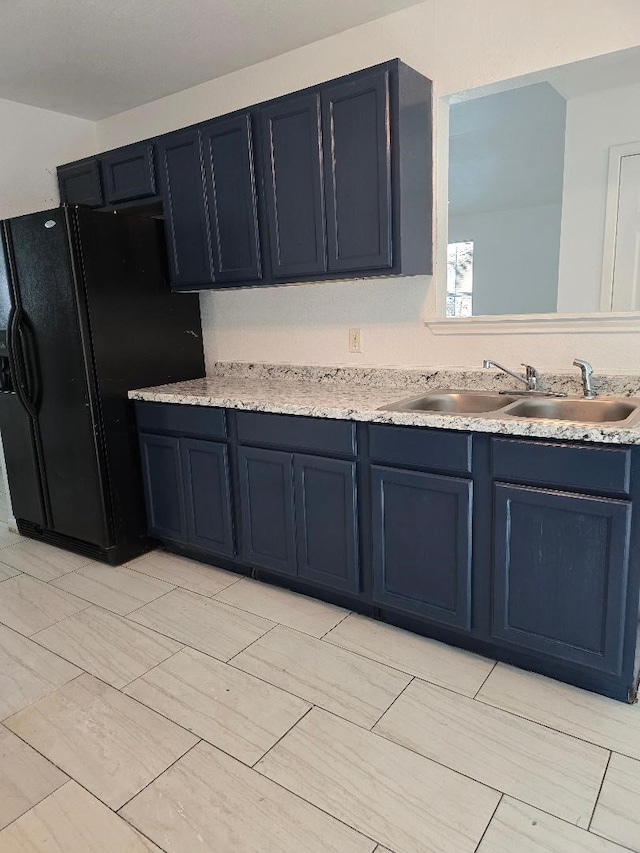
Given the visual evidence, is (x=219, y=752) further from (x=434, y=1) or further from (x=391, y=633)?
(x=434, y=1)

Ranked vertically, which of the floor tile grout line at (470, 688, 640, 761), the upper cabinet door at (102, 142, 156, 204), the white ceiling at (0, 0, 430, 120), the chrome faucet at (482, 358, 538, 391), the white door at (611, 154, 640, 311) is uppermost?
the white ceiling at (0, 0, 430, 120)

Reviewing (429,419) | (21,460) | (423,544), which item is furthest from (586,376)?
(21,460)

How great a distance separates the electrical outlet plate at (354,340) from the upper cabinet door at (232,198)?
53cm

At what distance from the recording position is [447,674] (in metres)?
1.97

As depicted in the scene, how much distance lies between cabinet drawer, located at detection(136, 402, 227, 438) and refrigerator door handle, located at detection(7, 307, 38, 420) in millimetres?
597

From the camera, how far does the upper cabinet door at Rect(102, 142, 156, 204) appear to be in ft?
9.66

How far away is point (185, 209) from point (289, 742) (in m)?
2.40

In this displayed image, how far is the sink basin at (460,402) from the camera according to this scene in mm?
2295

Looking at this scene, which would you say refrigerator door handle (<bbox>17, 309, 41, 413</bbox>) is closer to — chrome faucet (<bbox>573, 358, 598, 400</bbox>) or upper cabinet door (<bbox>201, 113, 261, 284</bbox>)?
upper cabinet door (<bbox>201, 113, 261, 284</bbox>)

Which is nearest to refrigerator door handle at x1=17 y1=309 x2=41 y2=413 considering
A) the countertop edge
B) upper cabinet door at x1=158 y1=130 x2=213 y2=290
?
the countertop edge

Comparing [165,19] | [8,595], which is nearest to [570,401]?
[165,19]

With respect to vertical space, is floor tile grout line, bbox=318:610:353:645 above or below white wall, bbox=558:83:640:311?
below

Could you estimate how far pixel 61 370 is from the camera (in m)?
2.83

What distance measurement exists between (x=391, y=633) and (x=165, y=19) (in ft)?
8.83
